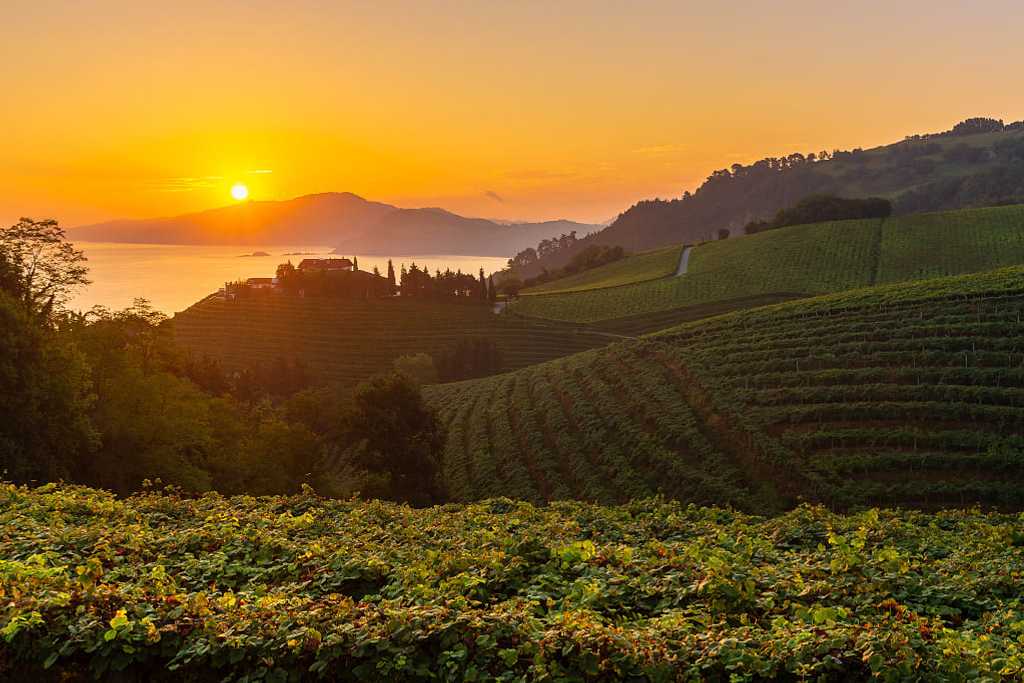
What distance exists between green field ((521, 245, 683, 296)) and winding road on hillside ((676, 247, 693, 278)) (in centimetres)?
68

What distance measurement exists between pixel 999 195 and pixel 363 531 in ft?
628

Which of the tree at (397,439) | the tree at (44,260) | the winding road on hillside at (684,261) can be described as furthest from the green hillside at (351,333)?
the tree at (44,260)

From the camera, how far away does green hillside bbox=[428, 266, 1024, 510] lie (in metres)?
30.0

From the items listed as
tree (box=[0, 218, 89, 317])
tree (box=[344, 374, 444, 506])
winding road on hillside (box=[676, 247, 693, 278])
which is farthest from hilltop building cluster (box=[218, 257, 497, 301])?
tree (box=[0, 218, 89, 317])

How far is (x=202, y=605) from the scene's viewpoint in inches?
288

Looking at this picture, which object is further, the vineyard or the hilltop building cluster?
the hilltop building cluster

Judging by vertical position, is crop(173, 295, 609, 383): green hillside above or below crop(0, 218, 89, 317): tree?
below

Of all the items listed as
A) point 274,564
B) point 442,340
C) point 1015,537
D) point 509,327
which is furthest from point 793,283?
point 274,564

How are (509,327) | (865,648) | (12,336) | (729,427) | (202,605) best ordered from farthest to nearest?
1. (509,327)
2. (729,427)
3. (12,336)
4. (202,605)
5. (865,648)

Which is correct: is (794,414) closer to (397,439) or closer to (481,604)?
(397,439)

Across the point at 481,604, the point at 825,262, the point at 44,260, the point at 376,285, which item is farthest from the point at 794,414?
the point at 376,285

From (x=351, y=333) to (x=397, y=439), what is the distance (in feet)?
240

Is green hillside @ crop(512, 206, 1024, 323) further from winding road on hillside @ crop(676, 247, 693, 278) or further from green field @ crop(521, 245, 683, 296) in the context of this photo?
green field @ crop(521, 245, 683, 296)

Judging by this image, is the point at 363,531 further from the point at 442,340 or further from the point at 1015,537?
the point at 442,340
